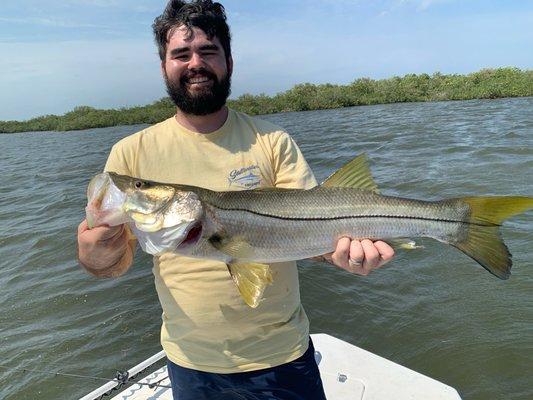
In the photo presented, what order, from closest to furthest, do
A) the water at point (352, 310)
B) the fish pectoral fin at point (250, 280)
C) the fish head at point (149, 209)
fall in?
the fish head at point (149, 209)
the fish pectoral fin at point (250, 280)
the water at point (352, 310)

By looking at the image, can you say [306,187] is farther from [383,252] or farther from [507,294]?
[507,294]

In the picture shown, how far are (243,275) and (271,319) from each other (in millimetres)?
369

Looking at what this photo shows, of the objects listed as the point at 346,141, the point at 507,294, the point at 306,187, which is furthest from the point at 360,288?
the point at 346,141

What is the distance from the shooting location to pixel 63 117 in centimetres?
7025

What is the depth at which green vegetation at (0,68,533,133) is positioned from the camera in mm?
44344

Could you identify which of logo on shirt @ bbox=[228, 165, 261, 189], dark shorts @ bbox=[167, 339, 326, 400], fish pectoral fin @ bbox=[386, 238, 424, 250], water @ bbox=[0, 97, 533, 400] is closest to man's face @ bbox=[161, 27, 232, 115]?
logo on shirt @ bbox=[228, 165, 261, 189]

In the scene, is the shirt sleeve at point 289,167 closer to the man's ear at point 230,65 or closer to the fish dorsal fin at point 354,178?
the fish dorsal fin at point 354,178

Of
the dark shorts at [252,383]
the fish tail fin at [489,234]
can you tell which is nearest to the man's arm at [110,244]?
the dark shorts at [252,383]

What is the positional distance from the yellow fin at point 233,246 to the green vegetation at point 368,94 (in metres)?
45.2

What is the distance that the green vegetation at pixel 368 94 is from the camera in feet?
145

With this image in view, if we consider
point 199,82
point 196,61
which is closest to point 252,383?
point 199,82

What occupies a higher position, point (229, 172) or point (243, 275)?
point (229, 172)

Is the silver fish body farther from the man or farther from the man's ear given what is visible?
the man's ear

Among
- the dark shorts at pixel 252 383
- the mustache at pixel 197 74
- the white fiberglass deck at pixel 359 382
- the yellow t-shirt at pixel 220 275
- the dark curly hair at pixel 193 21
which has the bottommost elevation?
the white fiberglass deck at pixel 359 382
